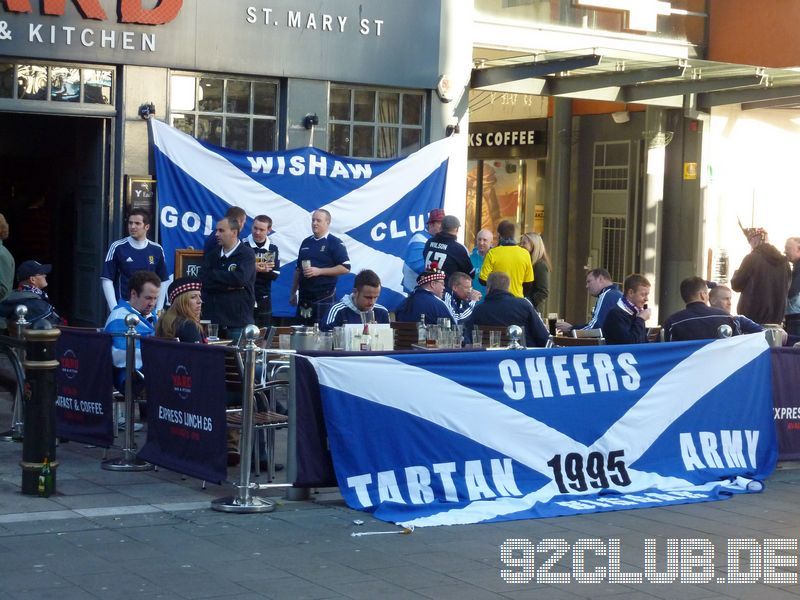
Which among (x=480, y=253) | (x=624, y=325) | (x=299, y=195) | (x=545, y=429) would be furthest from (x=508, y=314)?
(x=299, y=195)

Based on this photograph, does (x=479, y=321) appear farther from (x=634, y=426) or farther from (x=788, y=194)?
(x=788, y=194)

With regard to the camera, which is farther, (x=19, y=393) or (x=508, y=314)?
(x=508, y=314)

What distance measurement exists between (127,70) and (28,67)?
1.04 meters

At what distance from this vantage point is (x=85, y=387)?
978 cm

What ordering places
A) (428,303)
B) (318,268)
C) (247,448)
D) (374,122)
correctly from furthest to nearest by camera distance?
(374,122), (318,268), (428,303), (247,448)

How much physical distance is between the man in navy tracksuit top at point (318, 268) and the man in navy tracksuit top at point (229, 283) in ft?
5.85

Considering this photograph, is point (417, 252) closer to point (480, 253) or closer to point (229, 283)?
point (480, 253)

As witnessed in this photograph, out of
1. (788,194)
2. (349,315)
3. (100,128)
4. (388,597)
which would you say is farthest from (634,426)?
(788,194)

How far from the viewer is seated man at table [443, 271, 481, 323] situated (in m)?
12.2

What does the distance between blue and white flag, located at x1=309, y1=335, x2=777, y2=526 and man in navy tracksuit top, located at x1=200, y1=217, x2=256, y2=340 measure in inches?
143

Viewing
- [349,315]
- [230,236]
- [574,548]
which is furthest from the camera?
[230,236]

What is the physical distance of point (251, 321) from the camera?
39.2 ft

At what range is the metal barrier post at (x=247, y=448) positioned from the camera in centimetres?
818

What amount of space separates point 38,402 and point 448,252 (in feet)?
20.4
